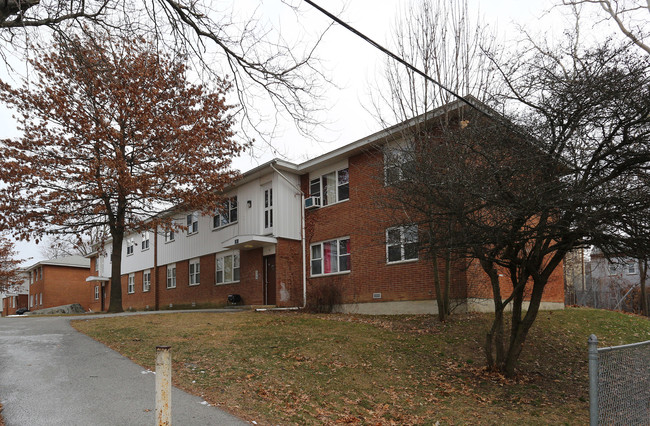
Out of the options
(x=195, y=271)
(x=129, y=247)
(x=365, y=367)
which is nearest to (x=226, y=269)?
(x=195, y=271)

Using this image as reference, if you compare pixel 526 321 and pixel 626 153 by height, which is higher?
pixel 626 153

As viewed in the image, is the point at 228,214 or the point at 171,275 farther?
the point at 171,275

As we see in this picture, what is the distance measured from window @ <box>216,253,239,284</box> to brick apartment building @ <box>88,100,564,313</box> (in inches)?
1.9

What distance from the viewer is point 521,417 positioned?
7746 mm

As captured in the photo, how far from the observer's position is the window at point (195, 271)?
87.1 ft

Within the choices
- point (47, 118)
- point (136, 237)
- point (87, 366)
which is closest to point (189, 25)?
point (87, 366)

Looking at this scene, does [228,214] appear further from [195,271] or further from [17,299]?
[17,299]

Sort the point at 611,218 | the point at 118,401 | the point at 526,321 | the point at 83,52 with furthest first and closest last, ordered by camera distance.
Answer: the point at 526,321 < the point at 83,52 < the point at 611,218 < the point at 118,401

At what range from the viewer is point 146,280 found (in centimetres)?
3222

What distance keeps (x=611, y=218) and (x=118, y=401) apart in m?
7.26

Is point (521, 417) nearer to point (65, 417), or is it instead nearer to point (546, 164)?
point (546, 164)

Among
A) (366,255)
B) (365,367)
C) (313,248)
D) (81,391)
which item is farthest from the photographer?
(313,248)

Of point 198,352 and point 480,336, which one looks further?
point 480,336

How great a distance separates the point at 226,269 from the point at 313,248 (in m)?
5.60
